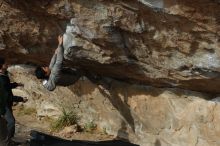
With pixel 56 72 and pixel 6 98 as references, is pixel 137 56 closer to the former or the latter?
pixel 56 72

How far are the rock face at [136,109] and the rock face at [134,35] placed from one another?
0.21 m

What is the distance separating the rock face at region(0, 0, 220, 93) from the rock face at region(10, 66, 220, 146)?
0.21 meters

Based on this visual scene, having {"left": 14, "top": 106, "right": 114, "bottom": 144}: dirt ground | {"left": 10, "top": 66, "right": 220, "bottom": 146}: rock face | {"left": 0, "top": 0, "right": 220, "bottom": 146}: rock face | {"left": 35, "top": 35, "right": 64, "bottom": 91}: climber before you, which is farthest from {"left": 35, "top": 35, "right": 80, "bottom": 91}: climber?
{"left": 14, "top": 106, "right": 114, "bottom": 144}: dirt ground

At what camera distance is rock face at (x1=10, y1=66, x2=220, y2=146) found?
6950 millimetres

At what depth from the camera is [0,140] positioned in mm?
7820

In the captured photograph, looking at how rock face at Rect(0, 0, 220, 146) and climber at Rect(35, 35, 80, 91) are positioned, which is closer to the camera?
rock face at Rect(0, 0, 220, 146)

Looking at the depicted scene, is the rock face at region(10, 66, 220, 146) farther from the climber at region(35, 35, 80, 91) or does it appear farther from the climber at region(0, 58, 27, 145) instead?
the climber at region(0, 58, 27, 145)

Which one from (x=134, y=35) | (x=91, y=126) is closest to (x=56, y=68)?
(x=134, y=35)

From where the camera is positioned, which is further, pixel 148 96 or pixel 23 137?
pixel 23 137

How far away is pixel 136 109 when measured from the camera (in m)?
A: 7.80

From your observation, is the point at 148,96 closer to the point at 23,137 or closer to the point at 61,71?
the point at 61,71

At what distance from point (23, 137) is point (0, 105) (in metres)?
1.38

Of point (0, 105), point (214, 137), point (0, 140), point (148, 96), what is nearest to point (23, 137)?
point (0, 140)

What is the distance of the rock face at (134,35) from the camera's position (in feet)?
19.1
